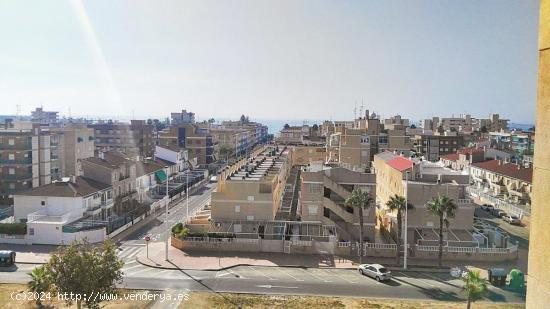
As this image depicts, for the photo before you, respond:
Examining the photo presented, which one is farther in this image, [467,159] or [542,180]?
[467,159]

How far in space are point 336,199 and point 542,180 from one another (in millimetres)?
48024

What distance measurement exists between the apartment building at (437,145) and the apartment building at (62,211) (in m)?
103

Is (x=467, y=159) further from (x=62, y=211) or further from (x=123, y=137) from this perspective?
(x=123, y=137)

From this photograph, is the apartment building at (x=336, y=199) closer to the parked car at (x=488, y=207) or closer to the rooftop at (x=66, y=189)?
the rooftop at (x=66, y=189)

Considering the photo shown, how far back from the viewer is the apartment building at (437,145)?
137 metres

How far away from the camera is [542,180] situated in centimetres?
792

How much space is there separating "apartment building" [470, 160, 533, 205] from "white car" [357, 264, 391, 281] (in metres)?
44.8

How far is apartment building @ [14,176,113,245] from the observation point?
52.6m

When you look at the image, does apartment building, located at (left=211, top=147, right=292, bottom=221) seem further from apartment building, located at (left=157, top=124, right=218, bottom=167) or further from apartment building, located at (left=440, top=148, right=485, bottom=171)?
apartment building, located at (left=157, top=124, right=218, bottom=167)

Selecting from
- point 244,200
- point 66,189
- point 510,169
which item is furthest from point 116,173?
point 510,169

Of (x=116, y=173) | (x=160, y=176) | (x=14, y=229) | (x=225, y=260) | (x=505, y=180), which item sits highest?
(x=116, y=173)

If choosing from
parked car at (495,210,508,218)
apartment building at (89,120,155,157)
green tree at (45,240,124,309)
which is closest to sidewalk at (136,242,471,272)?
green tree at (45,240,124,309)

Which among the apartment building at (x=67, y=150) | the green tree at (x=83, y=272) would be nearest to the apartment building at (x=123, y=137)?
the apartment building at (x=67, y=150)

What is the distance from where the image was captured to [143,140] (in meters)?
140
